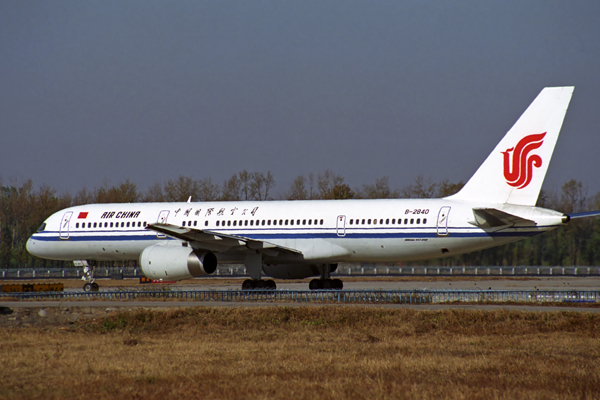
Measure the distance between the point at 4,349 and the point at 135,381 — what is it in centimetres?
525

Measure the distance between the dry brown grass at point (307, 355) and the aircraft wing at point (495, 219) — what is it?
19.2 feet

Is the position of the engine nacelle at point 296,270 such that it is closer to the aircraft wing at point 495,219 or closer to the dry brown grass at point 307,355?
the aircraft wing at point 495,219

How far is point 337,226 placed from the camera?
26.2 metres

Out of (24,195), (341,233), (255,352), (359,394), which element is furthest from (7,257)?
(359,394)

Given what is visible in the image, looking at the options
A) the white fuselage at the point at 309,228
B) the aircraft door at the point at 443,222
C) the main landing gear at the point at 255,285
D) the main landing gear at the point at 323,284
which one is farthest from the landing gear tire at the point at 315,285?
the aircraft door at the point at 443,222

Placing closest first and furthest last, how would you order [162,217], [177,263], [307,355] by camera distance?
1. [307,355]
2. [177,263]
3. [162,217]

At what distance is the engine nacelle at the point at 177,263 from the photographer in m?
25.4

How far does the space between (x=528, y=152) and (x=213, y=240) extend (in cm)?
1155

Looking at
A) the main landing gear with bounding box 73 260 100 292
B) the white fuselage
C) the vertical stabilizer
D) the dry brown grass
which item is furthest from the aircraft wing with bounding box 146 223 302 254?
the vertical stabilizer

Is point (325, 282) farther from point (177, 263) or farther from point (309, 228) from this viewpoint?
point (177, 263)

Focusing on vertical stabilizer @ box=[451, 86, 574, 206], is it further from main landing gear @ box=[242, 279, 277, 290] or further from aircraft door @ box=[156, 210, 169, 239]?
aircraft door @ box=[156, 210, 169, 239]

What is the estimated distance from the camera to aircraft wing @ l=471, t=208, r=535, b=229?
23.0 meters

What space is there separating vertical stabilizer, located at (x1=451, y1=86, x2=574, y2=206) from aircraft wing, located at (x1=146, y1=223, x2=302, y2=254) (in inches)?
306

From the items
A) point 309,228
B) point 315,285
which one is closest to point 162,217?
point 309,228
